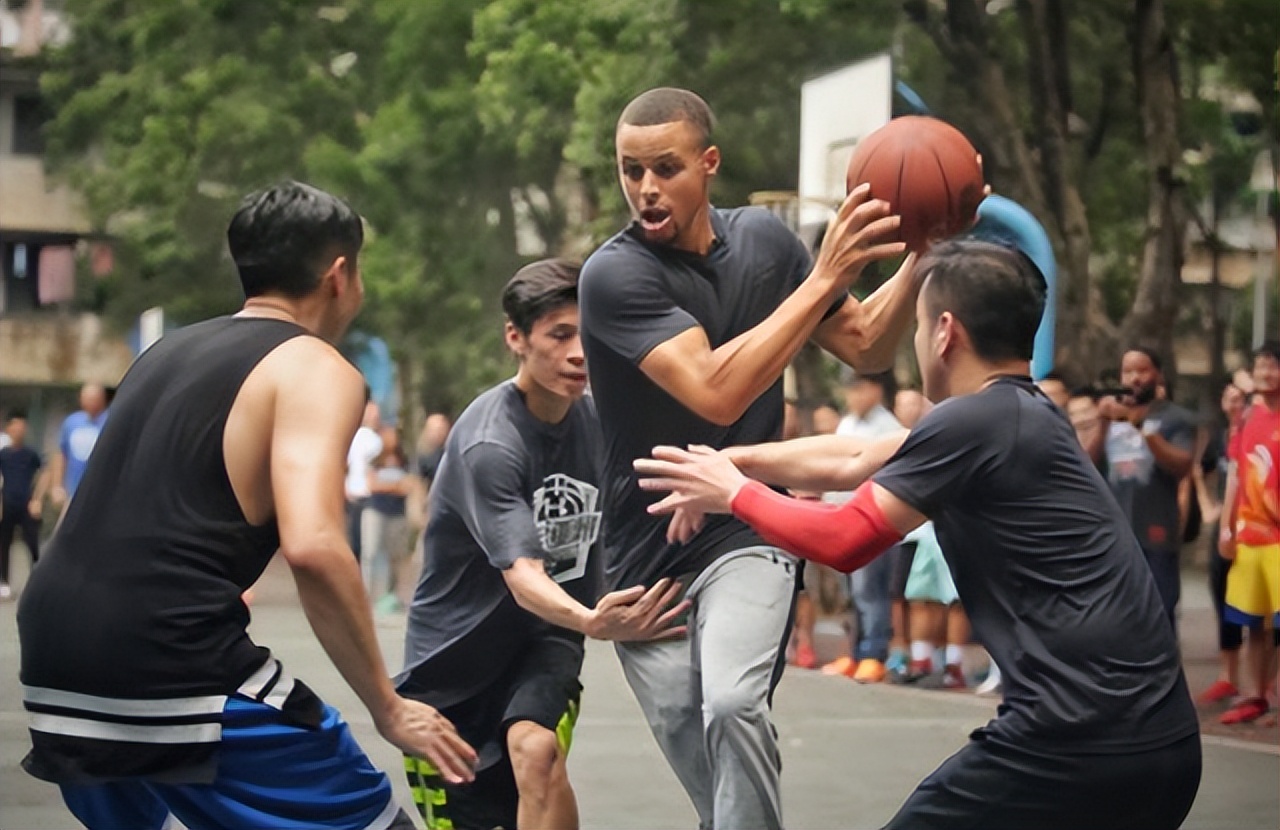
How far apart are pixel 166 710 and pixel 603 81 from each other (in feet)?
75.3

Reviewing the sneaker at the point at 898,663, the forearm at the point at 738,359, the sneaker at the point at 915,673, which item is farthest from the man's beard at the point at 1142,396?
the forearm at the point at 738,359

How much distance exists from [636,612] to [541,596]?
36 centimetres

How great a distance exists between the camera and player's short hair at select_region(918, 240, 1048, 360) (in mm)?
4648

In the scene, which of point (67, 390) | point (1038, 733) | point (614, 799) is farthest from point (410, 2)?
point (1038, 733)

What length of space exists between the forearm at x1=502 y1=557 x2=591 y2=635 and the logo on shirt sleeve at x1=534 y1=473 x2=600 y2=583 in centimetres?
26

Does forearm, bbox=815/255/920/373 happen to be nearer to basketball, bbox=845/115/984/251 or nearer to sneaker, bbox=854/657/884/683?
basketball, bbox=845/115/984/251

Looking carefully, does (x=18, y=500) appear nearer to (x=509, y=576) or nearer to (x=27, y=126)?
(x=509, y=576)

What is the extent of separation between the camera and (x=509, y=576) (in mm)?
6000

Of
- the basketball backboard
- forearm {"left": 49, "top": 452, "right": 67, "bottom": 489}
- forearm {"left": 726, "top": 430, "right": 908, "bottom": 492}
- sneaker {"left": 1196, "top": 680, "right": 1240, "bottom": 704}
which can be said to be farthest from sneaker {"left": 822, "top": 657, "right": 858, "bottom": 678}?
forearm {"left": 726, "top": 430, "right": 908, "bottom": 492}

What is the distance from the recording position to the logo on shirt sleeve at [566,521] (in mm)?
6293

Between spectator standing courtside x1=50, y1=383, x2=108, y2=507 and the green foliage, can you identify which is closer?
spectator standing courtside x1=50, y1=383, x2=108, y2=507

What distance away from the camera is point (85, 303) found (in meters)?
45.9

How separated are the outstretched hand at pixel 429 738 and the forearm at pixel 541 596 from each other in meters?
1.17

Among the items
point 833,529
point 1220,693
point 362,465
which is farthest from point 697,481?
point 362,465
